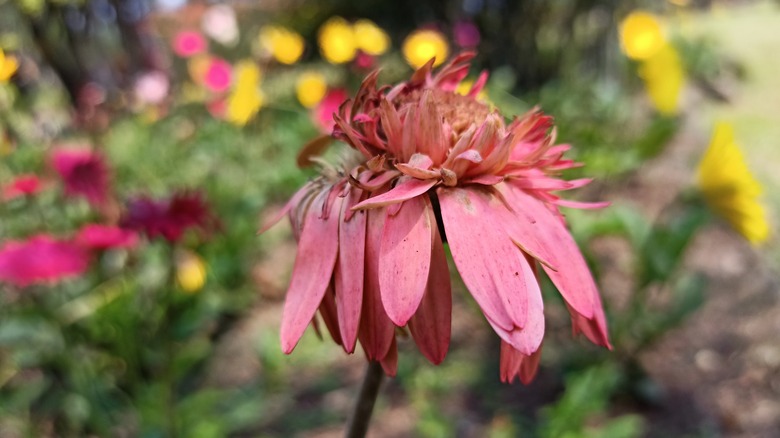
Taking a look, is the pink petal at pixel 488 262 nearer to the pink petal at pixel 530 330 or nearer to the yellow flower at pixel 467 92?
the pink petal at pixel 530 330

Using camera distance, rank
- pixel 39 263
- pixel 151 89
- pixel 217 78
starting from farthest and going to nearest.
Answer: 1. pixel 151 89
2. pixel 217 78
3. pixel 39 263

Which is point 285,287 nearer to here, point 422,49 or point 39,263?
point 39,263

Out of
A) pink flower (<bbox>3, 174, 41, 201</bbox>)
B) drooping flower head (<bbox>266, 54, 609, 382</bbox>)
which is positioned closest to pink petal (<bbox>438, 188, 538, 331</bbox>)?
drooping flower head (<bbox>266, 54, 609, 382</bbox>)

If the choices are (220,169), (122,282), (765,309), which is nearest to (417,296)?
(122,282)

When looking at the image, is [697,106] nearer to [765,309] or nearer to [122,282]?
[765,309]

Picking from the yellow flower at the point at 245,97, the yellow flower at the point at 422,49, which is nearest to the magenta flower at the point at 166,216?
the yellow flower at the point at 245,97

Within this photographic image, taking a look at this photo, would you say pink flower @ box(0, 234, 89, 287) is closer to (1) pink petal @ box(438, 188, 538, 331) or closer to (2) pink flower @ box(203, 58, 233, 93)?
(1) pink petal @ box(438, 188, 538, 331)

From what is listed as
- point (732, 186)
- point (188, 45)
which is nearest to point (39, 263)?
point (732, 186)

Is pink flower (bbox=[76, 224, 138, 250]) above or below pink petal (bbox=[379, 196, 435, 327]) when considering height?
below

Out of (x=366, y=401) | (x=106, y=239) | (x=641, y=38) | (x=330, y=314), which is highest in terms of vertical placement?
(x=330, y=314)
